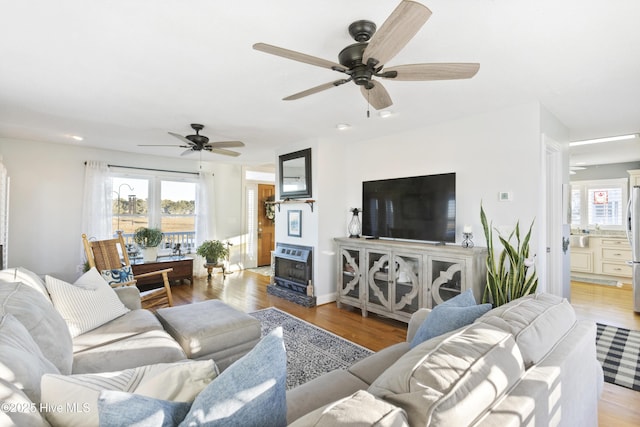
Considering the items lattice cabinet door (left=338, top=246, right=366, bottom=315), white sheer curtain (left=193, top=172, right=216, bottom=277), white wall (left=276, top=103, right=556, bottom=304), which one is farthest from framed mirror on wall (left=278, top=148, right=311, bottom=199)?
white sheer curtain (left=193, top=172, right=216, bottom=277)

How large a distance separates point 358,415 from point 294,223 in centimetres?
411

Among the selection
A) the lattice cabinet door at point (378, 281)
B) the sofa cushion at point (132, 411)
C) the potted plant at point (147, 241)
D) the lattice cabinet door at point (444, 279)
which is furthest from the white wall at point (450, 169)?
the sofa cushion at point (132, 411)

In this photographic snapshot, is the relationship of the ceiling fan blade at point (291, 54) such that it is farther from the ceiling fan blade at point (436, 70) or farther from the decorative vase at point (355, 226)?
the decorative vase at point (355, 226)

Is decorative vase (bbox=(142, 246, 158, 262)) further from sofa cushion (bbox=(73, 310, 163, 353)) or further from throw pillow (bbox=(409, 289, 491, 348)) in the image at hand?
throw pillow (bbox=(409, 289, 491, 348))

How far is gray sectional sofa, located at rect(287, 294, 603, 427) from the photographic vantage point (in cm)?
74

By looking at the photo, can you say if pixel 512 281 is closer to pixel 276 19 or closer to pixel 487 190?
pixel 487 190

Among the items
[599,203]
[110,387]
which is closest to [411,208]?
[110,387]

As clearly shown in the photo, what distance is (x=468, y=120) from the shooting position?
11.0ft

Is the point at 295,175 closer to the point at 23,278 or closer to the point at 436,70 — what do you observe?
the point at 436,70

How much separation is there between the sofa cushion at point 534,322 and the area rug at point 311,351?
5.18 feet

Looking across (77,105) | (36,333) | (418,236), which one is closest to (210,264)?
(77,105)

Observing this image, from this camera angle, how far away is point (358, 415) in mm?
681

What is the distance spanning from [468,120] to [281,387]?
3374 mm

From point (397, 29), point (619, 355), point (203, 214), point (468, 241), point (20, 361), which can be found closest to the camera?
point (20, 361)
